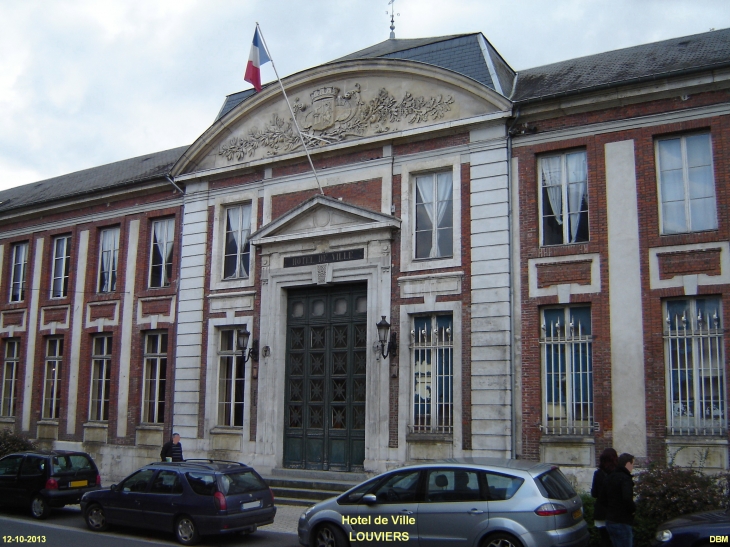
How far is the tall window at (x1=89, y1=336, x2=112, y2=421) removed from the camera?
21.7m

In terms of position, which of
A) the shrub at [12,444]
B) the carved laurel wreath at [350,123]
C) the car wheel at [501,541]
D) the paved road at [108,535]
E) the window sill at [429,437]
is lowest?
the paved road at [108,535]

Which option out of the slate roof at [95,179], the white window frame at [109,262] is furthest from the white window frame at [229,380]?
the slate roof at [95,179]

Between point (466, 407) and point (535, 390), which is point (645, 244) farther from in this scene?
point (466, 407)

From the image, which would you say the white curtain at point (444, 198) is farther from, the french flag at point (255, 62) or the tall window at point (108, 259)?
the tall window at point (108, 259)

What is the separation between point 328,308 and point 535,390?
17.6 ft

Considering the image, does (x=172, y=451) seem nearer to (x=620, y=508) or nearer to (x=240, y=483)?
(x=240, y=483)

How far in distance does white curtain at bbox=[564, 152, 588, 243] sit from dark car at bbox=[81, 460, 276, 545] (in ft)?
26.2

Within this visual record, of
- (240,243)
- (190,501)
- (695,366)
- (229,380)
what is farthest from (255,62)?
(695,366)

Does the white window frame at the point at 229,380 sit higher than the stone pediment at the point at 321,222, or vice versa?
the stone pediment at the point at 321,222

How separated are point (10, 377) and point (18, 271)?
3.47 metres

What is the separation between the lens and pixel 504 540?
9.24 metres

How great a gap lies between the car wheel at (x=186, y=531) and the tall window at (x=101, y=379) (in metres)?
10.2

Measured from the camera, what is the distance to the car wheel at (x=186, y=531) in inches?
476

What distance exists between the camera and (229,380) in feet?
63.3
